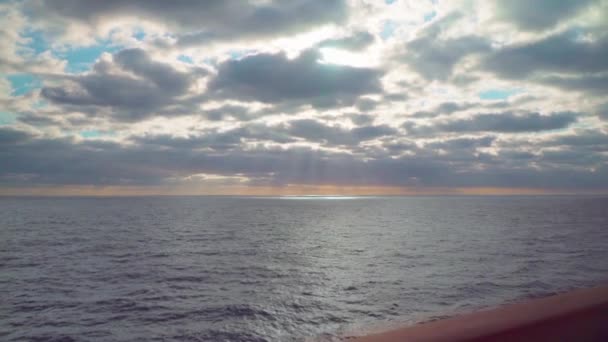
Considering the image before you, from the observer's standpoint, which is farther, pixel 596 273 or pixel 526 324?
pixel 596 273

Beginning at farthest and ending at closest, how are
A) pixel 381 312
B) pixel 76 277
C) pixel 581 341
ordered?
pixel 76 277 → pixel 381 312 → pixel 581 341

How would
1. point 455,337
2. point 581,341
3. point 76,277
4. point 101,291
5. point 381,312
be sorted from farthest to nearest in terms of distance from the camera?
point 76,277
point 101,291
point 381,312
point 455,337
point 581,341

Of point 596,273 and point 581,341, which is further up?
point 581,341

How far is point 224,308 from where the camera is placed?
15.9 meters

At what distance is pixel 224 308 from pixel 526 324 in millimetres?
11894

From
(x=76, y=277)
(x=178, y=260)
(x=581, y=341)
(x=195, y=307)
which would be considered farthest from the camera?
(x=178, y=260)

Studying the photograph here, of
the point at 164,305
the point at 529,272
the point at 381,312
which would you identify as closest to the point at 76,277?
the point at 164,305

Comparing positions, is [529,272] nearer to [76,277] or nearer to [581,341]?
[581,341]

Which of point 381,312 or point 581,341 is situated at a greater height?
point 581,341

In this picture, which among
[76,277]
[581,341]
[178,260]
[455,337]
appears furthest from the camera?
[178,260]

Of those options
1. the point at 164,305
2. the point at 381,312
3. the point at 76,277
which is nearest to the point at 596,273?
the point at 381,312

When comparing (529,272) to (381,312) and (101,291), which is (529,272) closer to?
(381,312)

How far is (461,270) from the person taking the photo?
922 inches

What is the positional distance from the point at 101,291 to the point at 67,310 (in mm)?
3243
